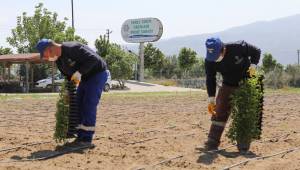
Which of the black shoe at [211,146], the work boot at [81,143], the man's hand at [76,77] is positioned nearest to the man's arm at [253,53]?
the black shoe at [211,146]

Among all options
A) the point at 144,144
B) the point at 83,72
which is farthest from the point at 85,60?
the point at 144,144

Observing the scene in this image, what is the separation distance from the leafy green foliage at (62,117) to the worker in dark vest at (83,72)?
198 millimetres

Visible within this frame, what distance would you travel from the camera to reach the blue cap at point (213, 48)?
649 centimetres

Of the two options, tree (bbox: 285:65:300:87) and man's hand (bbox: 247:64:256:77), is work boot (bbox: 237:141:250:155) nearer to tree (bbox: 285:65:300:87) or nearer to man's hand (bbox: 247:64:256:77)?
man's hand (bbox: 247:64:256:77)

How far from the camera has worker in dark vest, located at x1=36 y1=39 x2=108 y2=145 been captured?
6.75 m

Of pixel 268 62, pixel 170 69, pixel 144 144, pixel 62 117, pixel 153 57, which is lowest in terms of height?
pixel 144 144

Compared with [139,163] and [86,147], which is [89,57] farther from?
[139,163]

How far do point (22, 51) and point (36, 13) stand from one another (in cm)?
360

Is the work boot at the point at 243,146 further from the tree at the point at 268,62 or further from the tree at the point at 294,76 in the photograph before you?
the tree at the point at 268,62

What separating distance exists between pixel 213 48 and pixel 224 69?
48 cm

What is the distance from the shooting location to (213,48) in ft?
21.3

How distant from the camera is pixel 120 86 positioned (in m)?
38.4

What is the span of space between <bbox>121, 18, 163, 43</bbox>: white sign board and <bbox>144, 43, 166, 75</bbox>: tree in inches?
219

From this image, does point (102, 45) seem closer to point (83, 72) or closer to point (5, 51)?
point (5, 51)
